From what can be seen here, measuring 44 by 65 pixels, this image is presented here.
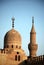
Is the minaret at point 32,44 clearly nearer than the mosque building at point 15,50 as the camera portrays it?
No

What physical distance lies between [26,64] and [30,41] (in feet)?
12.6

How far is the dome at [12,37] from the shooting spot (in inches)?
1447

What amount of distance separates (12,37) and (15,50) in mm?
2350

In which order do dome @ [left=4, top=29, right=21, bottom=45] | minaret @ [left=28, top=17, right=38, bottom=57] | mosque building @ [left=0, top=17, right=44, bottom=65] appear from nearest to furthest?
mosque building @ [left=0, top=17, right=44, bottom=65]
minaret @ [left=28, top=17, right=38, bottom=57]
dome @ [left=4, top=29, right=21, bottom=45]

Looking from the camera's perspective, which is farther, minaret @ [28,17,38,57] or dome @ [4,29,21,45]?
dome @ [4,29,21,45]

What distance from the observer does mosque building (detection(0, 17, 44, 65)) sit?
33.3 m

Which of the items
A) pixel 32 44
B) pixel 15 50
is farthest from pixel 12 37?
pixel 32 44

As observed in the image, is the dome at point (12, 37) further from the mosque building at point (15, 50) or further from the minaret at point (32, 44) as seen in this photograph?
the minaret at point (32, 44)

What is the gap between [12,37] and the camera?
121 ft

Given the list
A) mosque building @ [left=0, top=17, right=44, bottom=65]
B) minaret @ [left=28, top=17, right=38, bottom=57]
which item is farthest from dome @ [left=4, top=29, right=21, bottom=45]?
minaret @ [left=28, top=17, right=38, bottom=57]

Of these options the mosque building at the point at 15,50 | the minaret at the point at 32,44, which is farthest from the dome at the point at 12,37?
the minaret at the point at 32,44

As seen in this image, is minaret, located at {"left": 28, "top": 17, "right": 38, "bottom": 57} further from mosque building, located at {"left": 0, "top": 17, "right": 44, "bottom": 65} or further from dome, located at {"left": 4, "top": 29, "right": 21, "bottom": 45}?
dome, located at {"left": 4, "top": 29, "right": 21, "bottom": 45}

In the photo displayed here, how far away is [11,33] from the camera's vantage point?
122ft

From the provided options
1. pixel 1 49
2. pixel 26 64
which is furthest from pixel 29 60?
pixel 1 49
